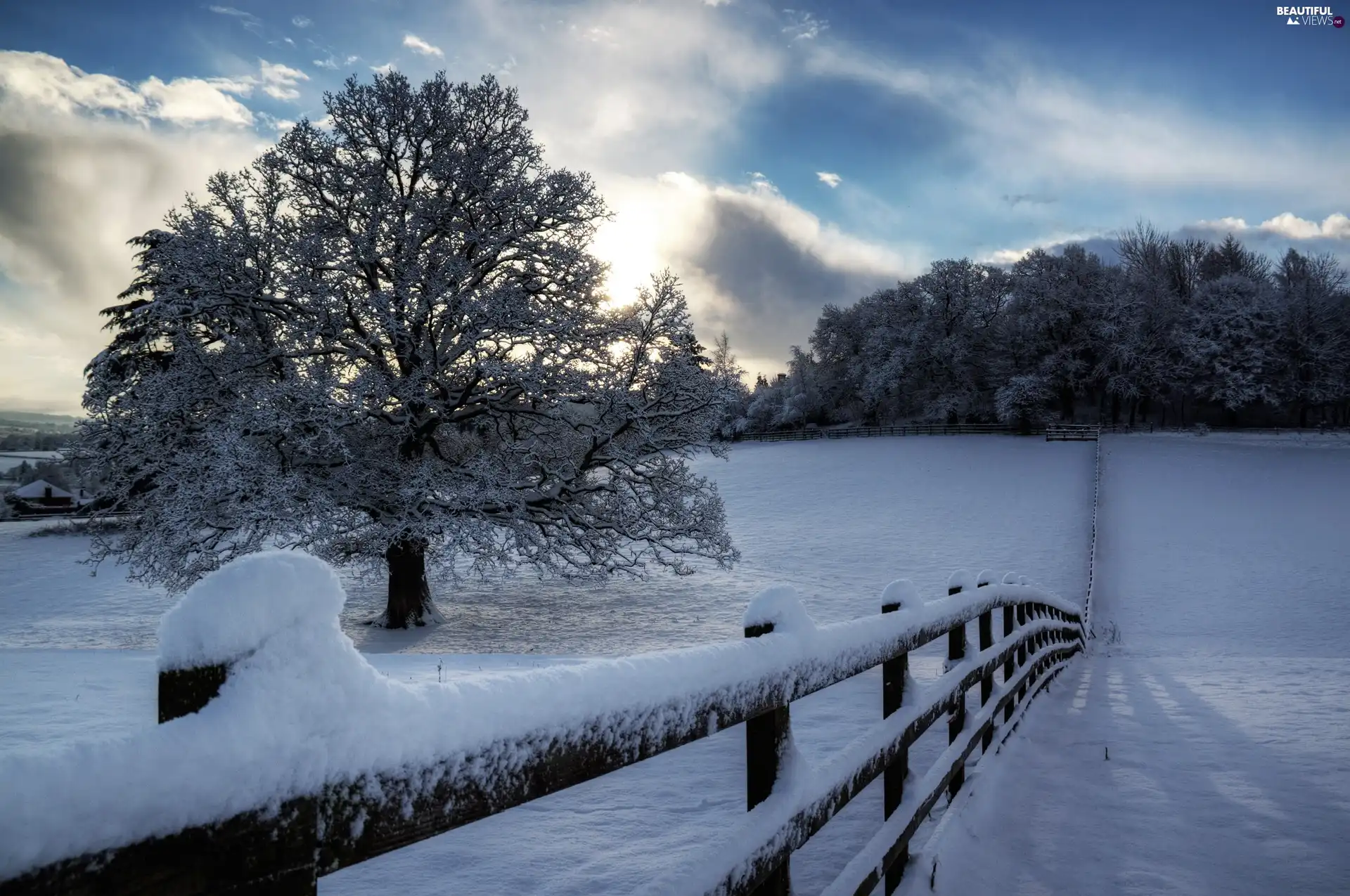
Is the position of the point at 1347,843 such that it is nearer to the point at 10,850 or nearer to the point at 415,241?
the point at 10,850

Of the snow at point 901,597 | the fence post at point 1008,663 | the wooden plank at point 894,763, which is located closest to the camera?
the wooden plank at point 894,763

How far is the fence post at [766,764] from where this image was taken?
2.17 m

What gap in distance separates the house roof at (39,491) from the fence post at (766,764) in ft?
228

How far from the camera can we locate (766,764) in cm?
221

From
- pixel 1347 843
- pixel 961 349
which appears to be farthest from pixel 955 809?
pixel 961 349

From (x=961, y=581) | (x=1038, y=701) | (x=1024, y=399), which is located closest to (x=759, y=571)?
(x=1038, y=701)

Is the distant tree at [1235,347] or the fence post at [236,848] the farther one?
the distant tree at [1235,347]

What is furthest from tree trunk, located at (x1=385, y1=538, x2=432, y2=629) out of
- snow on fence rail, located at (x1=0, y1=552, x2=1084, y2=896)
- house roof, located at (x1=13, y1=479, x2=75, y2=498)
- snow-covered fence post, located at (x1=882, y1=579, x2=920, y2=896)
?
house roof, located at (x1=13, y1=479, x2=75, y2=498)

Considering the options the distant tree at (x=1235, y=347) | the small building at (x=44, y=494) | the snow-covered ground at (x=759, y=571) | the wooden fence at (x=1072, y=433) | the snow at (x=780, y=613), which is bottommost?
the small building at (x=44, y=494)

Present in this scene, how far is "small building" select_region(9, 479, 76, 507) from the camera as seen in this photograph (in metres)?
54.4

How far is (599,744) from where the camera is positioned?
4.83ft

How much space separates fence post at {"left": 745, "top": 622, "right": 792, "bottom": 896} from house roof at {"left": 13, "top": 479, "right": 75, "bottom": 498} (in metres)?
69.4

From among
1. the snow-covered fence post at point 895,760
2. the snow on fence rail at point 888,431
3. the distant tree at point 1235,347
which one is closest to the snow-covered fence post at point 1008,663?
the snow-covered fence post at point 895,760

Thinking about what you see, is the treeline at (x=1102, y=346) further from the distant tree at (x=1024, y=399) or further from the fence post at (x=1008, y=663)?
the fence post at (x=1008, y=663)
